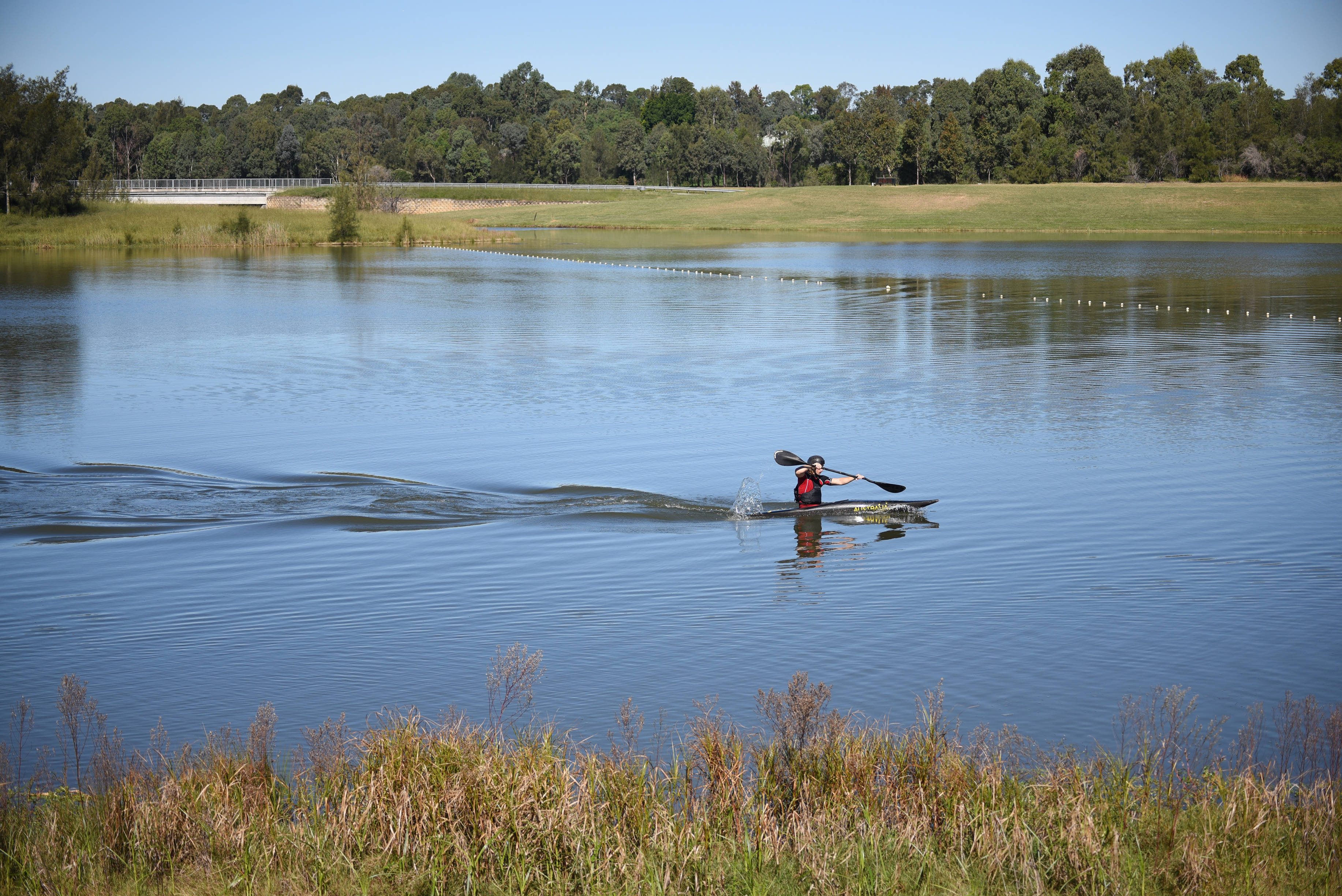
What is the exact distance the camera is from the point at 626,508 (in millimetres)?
19609

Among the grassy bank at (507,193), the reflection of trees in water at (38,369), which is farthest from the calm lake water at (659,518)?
the grassy bank at (507,193)

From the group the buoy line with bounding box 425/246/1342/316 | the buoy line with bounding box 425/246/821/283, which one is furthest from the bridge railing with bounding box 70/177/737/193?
the buoy line with bounding box 425/246/1342/316

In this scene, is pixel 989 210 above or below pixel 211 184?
below

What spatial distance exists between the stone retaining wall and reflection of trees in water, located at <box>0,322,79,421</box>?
337 ft

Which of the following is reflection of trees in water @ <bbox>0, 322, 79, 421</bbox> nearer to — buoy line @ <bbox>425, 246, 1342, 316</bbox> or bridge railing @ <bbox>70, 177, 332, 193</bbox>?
buoy line @ <bbox>425, 246, 1342, 316</bbox>

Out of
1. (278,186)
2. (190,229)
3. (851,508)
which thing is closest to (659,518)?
(851,508)

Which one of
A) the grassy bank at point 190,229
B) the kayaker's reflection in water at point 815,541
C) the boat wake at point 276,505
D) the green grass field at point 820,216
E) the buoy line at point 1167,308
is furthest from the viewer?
the green grass field at point 820,216

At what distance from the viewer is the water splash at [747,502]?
64.1 feet

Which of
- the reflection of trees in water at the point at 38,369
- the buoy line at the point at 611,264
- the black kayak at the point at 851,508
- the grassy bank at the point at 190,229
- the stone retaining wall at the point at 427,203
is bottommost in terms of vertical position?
the black kayak at the point at 851,508

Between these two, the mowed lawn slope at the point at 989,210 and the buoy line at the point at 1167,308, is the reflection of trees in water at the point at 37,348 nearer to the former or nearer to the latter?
the buoy line at the point at 1167,308

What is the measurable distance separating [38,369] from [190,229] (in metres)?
59.4

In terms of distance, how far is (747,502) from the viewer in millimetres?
19922

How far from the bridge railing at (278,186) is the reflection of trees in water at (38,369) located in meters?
97.1

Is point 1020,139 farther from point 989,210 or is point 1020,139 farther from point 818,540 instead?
point 818,540
